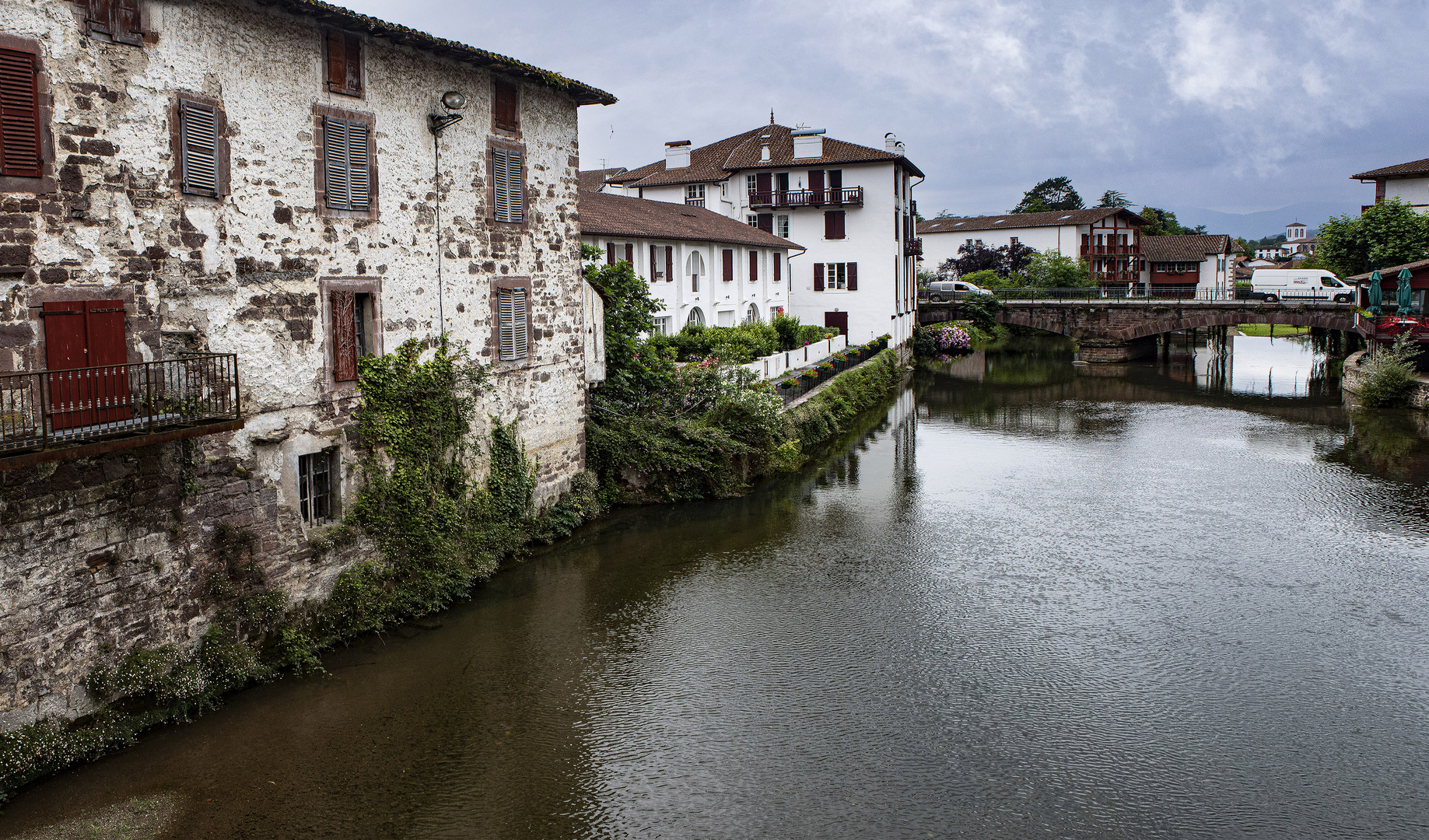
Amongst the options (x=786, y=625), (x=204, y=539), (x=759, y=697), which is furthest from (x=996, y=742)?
(x=204, y=539)

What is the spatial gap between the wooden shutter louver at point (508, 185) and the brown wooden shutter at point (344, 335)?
371 centimetres

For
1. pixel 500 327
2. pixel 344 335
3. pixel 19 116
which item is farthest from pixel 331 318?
pixel 19 116

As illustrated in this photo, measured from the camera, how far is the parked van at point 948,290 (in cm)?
6526

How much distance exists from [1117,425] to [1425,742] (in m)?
23.8

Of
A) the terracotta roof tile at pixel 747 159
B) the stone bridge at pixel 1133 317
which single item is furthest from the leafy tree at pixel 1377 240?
the terracotta roof tile at pixel 747 159

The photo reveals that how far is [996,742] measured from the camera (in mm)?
11531

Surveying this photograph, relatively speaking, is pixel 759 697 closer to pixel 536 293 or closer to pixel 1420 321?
pixel 536 293

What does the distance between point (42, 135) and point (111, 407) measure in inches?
115

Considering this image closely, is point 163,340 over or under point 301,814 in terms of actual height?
over

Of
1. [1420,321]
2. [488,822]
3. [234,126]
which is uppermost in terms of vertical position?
[234,126]

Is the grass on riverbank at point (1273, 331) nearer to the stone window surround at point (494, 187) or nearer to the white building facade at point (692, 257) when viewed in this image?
the white building facade at point (692, 257)

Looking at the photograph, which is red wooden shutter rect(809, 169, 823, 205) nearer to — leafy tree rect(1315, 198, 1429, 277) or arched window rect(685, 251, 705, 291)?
arched window rect(685, 251, 705, 291)

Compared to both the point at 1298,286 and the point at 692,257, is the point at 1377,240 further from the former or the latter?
the point at 692,257

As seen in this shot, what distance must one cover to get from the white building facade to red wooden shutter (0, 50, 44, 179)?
19171mm
